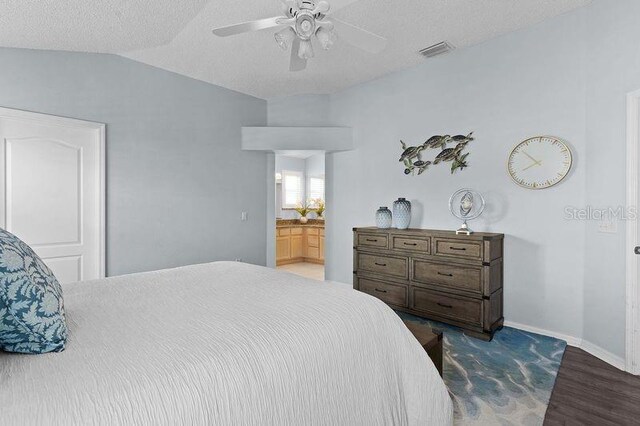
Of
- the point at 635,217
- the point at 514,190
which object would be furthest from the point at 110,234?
the point at 635,217

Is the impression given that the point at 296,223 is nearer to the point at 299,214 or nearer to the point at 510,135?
the point at 299,214

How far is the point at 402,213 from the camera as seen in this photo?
12.4 ft

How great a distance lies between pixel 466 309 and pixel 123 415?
115 inches

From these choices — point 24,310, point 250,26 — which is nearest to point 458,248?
point 250,26

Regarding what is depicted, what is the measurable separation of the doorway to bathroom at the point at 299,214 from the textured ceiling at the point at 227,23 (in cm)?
297

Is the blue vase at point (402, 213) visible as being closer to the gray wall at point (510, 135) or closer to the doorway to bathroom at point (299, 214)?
the gray wall at point (510, 135)

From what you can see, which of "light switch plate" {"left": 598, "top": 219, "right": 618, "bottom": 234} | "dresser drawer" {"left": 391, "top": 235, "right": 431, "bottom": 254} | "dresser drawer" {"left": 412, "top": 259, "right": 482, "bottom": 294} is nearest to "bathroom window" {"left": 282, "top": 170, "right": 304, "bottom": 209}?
"dresser drawer" {"left": 391, "top": 235, "right": 431, "bottom": 254}

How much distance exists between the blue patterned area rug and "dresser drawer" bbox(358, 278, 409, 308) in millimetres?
537

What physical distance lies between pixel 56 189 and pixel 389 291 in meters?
3.46

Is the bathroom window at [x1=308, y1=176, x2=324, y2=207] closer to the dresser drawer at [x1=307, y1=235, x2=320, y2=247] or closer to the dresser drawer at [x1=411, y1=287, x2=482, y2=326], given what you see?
the dresser drawer at [x1=307, y1=235, x2=320, y2=247]

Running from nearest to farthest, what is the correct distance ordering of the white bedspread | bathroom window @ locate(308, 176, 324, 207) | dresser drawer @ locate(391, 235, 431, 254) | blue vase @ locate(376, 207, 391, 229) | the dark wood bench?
the white bedspread, the dark wood bench, dresser drawer @ locate(391, 235, 431, 254), blue vase @ locate(376, 207, 391, 229), bathroom window @ locate(308, 176, 324, 207)

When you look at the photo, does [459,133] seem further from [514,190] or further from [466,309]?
[466,309]

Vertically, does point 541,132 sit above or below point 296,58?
below

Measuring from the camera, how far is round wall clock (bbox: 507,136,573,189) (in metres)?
2.90
